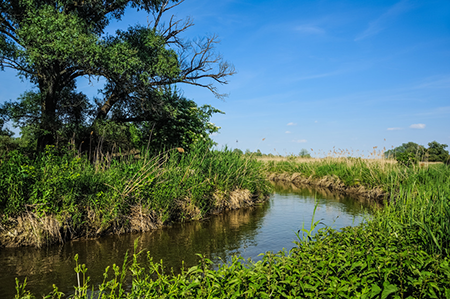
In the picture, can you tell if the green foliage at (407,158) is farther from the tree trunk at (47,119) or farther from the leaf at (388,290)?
the tree trunk at (47,119)

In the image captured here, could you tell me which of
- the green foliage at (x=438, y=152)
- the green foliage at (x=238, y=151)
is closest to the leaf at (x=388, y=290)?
the green foliage at (x=238, y=151)

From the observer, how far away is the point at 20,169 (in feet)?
20.4

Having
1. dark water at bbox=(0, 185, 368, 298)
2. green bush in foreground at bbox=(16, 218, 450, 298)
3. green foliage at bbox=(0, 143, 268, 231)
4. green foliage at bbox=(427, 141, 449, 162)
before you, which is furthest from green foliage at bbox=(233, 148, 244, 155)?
green foliage at bbox=(427, 141, 449, 162)

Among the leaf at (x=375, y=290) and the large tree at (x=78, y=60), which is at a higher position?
the large tree at (x=78, y=60)

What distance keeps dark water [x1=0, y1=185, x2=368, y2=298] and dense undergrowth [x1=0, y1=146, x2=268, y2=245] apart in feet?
1.51

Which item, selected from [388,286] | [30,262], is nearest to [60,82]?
[30,262]

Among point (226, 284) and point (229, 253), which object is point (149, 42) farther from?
point (226, 284)

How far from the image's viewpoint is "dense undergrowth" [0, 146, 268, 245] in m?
6.16

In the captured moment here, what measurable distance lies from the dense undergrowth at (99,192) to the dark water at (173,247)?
459 millimetres

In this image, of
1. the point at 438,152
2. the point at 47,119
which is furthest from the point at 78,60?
the point at 438,152

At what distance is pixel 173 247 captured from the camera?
257 inches

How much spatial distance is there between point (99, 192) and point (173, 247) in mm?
2294

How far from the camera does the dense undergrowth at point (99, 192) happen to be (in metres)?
6.16

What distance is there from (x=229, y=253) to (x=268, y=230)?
7.08ft
